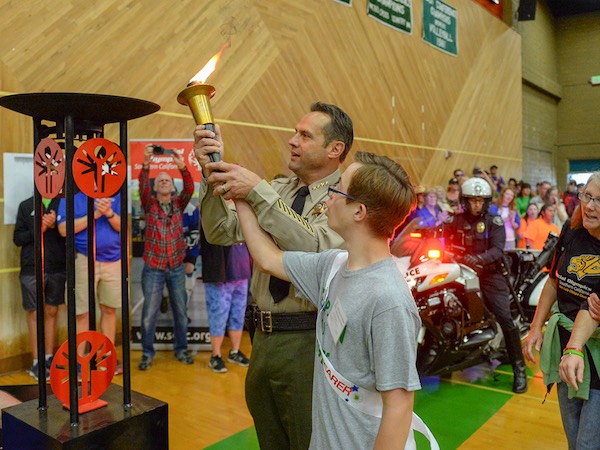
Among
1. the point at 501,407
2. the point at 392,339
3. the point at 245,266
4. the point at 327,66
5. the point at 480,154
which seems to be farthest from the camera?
the point at 480,154

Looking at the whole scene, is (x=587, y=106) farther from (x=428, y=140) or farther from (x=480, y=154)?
(x=428, y=140)

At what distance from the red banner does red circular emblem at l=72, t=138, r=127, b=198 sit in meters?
3.48

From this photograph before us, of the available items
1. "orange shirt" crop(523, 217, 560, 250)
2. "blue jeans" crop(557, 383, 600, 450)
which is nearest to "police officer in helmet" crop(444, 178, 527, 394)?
"blue jeans" crop(557, 383, 600, 450)

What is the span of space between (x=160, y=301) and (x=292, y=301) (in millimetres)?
3627

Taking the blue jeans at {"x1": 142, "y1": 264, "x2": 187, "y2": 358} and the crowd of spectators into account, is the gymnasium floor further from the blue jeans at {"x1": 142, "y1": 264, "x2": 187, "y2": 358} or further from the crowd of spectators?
the crowd of spectators

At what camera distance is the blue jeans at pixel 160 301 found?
5.29 metres

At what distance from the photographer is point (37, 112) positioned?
6.48 feet

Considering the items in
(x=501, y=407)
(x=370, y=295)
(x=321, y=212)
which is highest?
(x=321, y=212)

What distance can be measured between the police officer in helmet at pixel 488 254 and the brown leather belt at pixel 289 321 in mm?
3032

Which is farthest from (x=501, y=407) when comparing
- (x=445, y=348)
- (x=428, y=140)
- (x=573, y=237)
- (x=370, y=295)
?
(x=428, y=140)

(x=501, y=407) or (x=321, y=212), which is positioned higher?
→ (x=321, y=212)

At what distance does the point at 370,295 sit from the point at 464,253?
146 inches

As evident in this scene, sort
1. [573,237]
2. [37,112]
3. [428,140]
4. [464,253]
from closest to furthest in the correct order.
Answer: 1. [37,112]
2. [573,237]
3. [464,253]
4. [428,140]

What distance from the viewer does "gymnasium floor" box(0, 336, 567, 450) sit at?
3674 mm
